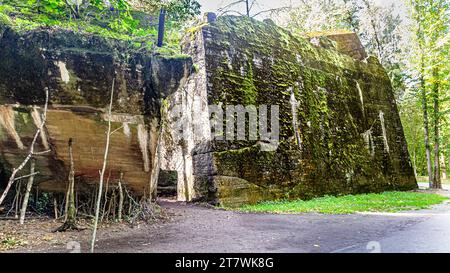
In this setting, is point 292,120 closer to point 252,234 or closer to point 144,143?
point 144,143

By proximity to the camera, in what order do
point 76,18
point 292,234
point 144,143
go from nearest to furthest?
point 292,234
point 144,143
point 76,18

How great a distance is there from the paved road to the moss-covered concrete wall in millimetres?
2191

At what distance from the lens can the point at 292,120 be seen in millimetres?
11633

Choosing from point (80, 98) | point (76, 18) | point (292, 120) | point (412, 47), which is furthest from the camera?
point (412, 47)

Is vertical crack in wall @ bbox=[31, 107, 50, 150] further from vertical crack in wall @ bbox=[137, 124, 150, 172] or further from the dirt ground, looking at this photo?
vertical crack in wall @ bbox=[137, 124, 150, 172]

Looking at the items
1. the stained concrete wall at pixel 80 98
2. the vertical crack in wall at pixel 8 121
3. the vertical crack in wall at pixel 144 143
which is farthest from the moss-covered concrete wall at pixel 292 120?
the vertical crack in wall at pixel 8 121

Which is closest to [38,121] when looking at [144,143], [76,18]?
[144,143]

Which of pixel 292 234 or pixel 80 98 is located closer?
pixel 292 234

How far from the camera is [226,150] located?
9.74m

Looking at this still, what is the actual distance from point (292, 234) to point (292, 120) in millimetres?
6517

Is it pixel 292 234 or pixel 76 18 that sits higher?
pixel 76 18
